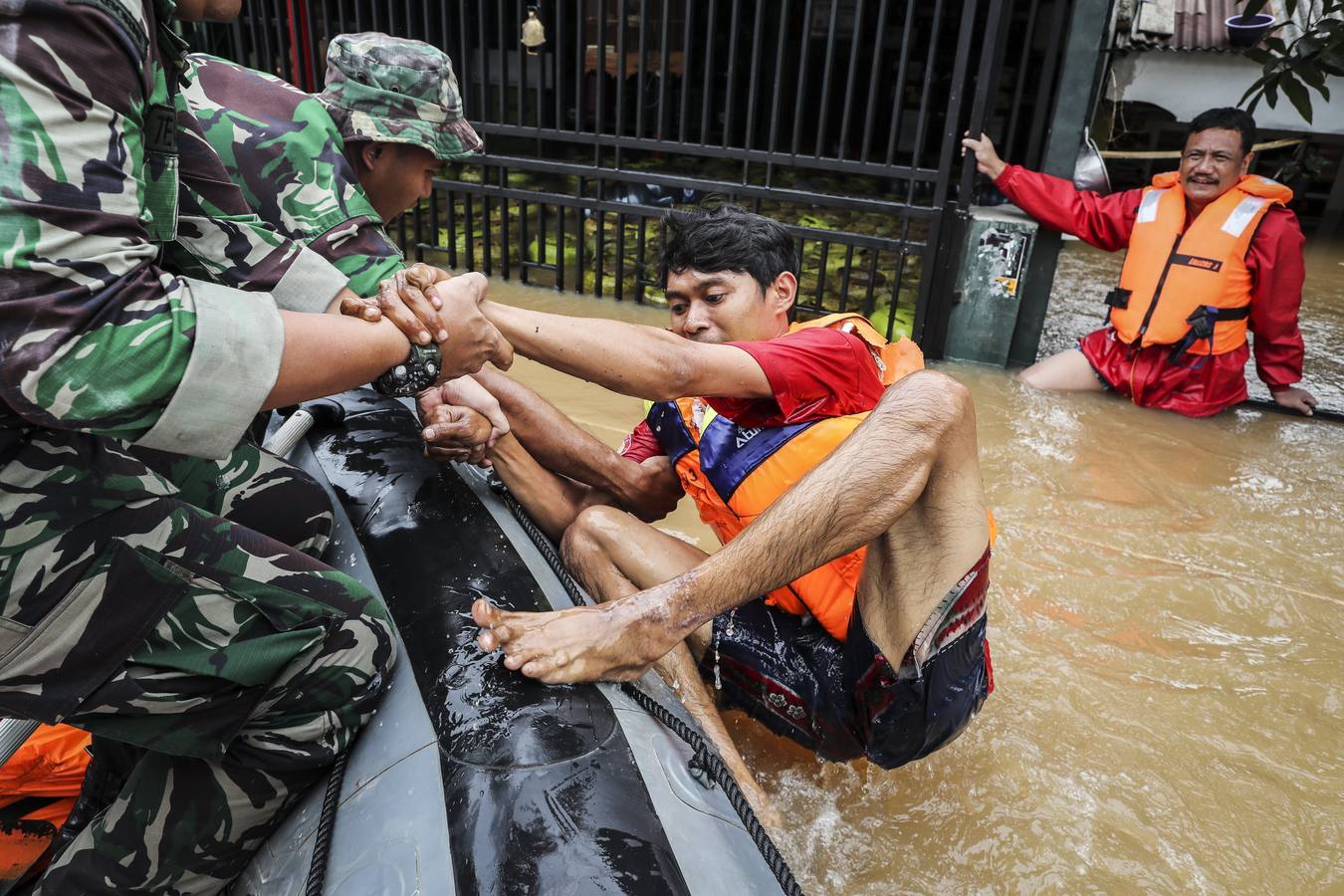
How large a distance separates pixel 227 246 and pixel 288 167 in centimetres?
57

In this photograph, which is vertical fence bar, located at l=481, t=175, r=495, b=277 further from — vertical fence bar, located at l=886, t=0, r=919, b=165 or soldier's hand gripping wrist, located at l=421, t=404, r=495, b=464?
soldier's hand gripping wrist, located at l=421, t=404, r=495, b=464

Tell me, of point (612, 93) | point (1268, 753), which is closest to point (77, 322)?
point (1268, 753)

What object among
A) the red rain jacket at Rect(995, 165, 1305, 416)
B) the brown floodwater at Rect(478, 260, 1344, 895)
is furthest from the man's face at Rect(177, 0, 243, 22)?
the red rain jacket at Rect(995, 165, 1305, 416)

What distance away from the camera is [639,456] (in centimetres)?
282

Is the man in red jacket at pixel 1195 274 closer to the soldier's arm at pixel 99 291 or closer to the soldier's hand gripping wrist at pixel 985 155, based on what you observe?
the soldier's hand gripping wrist at pixel 985 155

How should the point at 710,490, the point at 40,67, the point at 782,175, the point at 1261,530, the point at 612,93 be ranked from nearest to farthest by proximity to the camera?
1. the point at 40,67
2. the point at 710,490
3. the point at 1261,530
4. the point at 782,175
5. the point at 612,93

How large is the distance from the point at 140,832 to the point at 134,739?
0.75 feet

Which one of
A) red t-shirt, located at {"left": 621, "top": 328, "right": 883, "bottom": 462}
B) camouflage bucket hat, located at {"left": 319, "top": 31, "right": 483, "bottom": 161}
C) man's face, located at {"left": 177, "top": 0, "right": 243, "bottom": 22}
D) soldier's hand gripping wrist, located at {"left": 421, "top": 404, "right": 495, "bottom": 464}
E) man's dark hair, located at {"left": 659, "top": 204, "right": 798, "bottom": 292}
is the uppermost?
man's face, located at {"left": 177, "top": 0, "right": 243, "bottom": 22}

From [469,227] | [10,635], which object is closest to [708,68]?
[469,227]

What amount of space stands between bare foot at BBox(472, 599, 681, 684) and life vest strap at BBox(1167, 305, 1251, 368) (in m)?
4.22

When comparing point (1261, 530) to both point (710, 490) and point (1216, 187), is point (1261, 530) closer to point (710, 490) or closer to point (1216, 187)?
point (1216, 187)

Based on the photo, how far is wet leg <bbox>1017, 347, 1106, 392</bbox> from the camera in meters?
5.22

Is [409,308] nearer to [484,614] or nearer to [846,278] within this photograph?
[484,614]

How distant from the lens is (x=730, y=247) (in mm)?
2514
